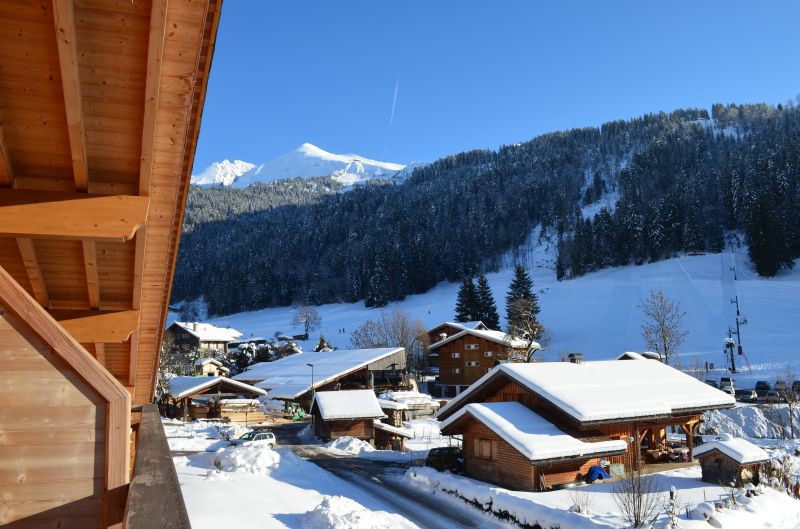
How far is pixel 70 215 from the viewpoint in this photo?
4188 mm

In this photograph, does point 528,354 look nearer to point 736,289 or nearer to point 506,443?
point 506,443

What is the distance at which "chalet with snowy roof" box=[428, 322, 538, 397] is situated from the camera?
56.1m

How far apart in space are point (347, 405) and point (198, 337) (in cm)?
5587

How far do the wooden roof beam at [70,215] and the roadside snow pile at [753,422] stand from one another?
40.9 meters

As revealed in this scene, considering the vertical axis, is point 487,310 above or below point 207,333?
above

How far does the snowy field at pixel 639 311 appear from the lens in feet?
189

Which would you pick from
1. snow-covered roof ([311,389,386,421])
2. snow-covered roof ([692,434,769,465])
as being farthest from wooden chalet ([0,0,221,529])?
snow-covered roof ([311,389,386,421])

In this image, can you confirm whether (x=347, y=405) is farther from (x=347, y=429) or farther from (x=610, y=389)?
(x=610, y=389)

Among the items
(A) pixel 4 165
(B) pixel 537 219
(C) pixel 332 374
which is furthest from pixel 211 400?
(B) pixel 537 219

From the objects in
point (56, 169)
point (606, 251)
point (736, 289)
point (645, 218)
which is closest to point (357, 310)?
point (606, 251)

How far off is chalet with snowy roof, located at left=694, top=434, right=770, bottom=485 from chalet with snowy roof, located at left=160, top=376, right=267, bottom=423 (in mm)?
37381

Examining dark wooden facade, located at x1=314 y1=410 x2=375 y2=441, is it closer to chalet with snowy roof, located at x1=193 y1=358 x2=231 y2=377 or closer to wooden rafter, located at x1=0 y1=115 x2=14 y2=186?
chalet with snowy roof, located at x1=193 y1=358 x2=231 y2=377

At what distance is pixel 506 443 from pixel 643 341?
4793cm

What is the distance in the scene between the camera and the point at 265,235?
171750mm
